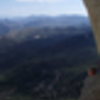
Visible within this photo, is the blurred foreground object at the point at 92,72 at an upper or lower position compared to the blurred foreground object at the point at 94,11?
lower

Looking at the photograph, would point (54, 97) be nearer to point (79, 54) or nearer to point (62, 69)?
point (62, 69)

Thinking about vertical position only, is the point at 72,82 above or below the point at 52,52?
below

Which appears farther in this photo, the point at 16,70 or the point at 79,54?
the point at 79,54

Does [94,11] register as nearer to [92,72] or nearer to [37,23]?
[92,72]

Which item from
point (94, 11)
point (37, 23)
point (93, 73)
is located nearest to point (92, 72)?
point (93, 73)

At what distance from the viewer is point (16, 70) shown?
133 feet

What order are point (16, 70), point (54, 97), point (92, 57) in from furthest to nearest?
point (92, 57)
point (16, 70)
point (54, 97)

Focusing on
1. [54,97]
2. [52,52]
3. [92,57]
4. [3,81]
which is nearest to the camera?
[54,97]

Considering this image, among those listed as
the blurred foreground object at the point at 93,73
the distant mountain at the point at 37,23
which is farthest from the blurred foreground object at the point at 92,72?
the distant mountain at the point at 37,23

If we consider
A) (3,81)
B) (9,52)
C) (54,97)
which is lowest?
(54,97)

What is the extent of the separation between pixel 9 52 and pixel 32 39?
449 inches

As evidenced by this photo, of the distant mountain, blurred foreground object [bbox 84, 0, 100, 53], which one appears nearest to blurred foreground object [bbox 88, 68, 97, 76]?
blurred foreground object [bbox 84, 0, 100, 53]

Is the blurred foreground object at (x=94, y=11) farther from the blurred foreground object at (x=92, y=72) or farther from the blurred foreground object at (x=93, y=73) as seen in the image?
the blurred foreground object at (x=92, y=72)

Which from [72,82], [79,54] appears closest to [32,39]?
[79,54]
